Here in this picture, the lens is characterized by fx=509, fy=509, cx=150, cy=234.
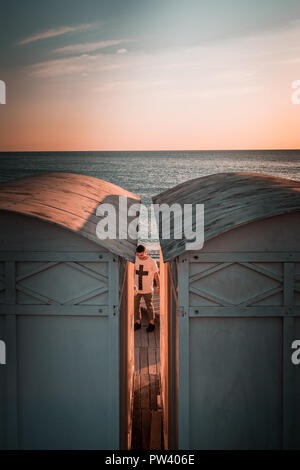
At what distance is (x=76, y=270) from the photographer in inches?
212

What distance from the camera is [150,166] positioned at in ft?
264

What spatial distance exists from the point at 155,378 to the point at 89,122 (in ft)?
162

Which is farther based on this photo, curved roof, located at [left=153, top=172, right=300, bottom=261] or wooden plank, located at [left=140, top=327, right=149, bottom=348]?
wooden plank, located at [left=140, top=327, right=149, bottom=348]

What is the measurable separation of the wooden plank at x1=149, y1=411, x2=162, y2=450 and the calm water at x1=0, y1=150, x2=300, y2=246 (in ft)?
173

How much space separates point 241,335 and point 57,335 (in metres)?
1.96

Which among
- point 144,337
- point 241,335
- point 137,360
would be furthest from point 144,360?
point 241,335

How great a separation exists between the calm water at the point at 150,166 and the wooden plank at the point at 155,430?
52.8 metres

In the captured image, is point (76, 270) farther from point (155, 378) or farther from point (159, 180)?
point (159, 180)

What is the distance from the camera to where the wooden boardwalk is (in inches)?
310

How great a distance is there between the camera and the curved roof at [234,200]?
534 centimetres

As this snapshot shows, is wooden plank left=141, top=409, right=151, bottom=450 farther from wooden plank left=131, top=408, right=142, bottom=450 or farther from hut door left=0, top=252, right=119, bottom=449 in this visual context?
hut door left=0, top=252, right=119, bottom=449

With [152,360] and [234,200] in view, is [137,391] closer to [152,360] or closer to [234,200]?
[152,360]

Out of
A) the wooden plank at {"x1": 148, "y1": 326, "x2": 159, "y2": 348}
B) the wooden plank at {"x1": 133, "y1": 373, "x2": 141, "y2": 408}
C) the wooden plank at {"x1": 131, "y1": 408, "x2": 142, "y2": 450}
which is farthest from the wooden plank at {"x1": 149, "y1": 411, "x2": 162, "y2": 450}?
the wooden plank at {"x1": 148, "y1": 326, "x2": 159, "y2": 348}

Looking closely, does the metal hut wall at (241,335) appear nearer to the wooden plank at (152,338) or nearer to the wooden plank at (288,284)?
the wooden plank at (288,284)
